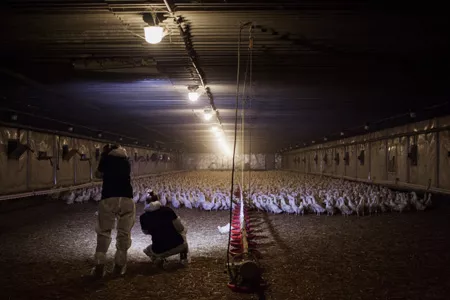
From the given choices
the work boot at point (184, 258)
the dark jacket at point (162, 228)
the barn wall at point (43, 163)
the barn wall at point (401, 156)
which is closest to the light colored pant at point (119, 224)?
the dark jacket at point (162, 228)

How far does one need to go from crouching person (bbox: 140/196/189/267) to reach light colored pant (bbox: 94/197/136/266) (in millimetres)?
354

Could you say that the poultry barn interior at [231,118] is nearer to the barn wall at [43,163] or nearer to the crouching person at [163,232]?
the barn wall at [43,163]

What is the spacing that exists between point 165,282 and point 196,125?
1624 cm

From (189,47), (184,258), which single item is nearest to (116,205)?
(184,258)

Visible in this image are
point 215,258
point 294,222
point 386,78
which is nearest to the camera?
point 215,258

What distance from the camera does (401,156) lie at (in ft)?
56.2

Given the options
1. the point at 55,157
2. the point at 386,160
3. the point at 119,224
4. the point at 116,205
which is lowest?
the point at 119,224

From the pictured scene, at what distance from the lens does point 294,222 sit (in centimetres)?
1157

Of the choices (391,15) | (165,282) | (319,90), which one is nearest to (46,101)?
(319,90)

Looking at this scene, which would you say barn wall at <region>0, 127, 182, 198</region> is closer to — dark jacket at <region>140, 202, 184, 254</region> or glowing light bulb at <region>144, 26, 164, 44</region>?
dark jacket at <region>140, 202, 184, 254</region>

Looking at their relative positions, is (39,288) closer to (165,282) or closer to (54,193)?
(165,282)

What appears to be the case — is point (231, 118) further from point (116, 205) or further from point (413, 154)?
point (116, 205)

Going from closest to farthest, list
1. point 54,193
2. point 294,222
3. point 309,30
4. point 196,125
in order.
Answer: point 309,30, point 294,222, point 54,193, point 196,125

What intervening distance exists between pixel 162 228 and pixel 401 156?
13.2 m
